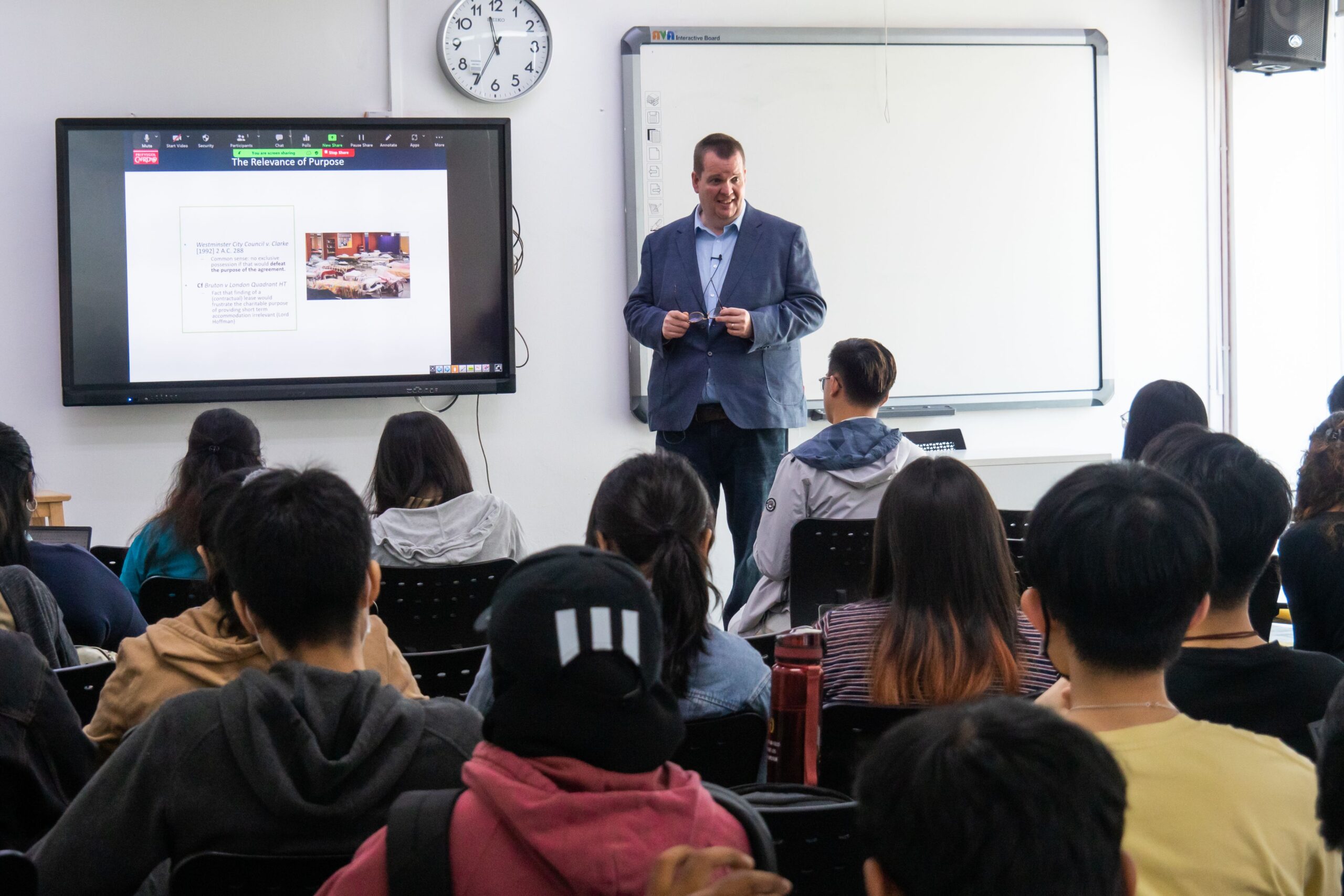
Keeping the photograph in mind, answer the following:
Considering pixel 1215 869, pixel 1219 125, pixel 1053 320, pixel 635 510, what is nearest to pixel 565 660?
pixel 1215 869

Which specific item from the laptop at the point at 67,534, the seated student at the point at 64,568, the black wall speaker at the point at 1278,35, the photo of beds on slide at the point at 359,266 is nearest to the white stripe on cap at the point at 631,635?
the seated student at the point at 64,568

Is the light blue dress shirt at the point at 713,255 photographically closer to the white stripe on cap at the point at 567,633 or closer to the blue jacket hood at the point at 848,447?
the blue jacket hood at the point at 848,447

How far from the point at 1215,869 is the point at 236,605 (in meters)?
1.06

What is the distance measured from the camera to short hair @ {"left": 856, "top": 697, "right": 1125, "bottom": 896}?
739 millimetres

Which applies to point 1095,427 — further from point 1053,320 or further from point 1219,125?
point 1219,125

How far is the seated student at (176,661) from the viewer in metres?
1.62

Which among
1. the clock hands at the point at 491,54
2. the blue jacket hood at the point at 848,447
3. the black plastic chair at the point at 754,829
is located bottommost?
the black plastic chair at the point at 754,829

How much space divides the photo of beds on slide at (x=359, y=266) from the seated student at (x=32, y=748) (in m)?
3.57

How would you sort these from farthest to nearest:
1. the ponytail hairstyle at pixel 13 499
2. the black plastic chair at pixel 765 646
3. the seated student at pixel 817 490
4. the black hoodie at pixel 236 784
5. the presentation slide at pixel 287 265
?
1. the presentation slide at pixel 287 265
2. the seated student at pixel 817 490
3. the ponytail hairstyle at pixel 13 499
4. the black plastic chair at pixel 765 646
5. the black hoodie at pixel 236 784

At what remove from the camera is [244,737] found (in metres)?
1.23

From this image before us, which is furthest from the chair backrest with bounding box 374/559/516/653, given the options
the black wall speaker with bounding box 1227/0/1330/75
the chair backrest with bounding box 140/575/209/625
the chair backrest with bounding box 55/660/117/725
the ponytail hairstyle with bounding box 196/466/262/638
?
the black wall speaker with bounding box 1227/0/1330/75

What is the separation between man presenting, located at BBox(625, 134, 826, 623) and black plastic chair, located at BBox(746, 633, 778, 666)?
6.08 feet

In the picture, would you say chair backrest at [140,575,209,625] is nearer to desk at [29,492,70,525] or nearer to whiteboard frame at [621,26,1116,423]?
desk at [29,492,70,525]

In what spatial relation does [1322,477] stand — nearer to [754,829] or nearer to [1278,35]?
[754,829]
